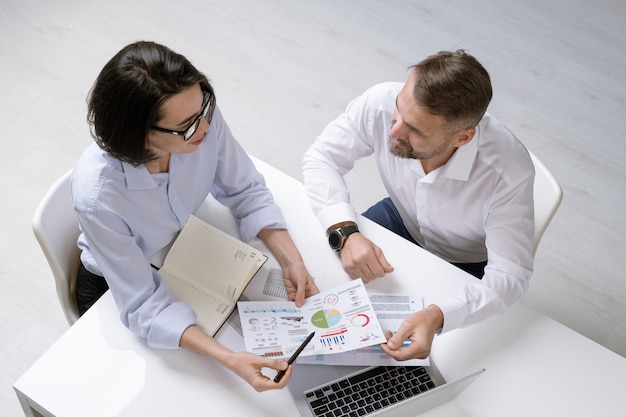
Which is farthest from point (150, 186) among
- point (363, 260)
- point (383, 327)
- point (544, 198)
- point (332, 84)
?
point (332, 84)

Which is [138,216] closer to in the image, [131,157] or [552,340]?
[131,157]

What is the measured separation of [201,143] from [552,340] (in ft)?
3.39

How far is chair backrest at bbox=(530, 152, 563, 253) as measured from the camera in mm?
1948

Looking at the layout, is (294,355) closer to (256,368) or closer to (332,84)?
(256,368)

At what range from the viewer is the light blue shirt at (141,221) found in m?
1.53

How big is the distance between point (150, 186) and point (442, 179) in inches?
32.5

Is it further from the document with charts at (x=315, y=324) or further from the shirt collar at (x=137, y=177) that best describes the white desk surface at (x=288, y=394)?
the shirt collar at (x=137, y=177)

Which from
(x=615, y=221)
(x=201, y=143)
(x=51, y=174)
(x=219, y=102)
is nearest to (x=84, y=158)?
(x=201, y=143)

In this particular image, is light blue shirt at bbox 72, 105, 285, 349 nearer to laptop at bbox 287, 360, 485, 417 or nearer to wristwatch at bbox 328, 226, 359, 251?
wristwatch at bbox 328, 226, 359, 251

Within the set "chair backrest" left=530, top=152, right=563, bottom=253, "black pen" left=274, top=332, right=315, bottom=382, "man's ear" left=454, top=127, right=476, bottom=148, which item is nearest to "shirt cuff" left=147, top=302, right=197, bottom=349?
"black pen" left=274, top=332, right=315, bottom=382

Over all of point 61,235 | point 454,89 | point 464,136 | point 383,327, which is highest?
point 454,89

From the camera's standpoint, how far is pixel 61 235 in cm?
177

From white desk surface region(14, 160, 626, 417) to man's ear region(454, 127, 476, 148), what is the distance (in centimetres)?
35

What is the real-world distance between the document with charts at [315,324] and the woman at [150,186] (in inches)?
2.0
